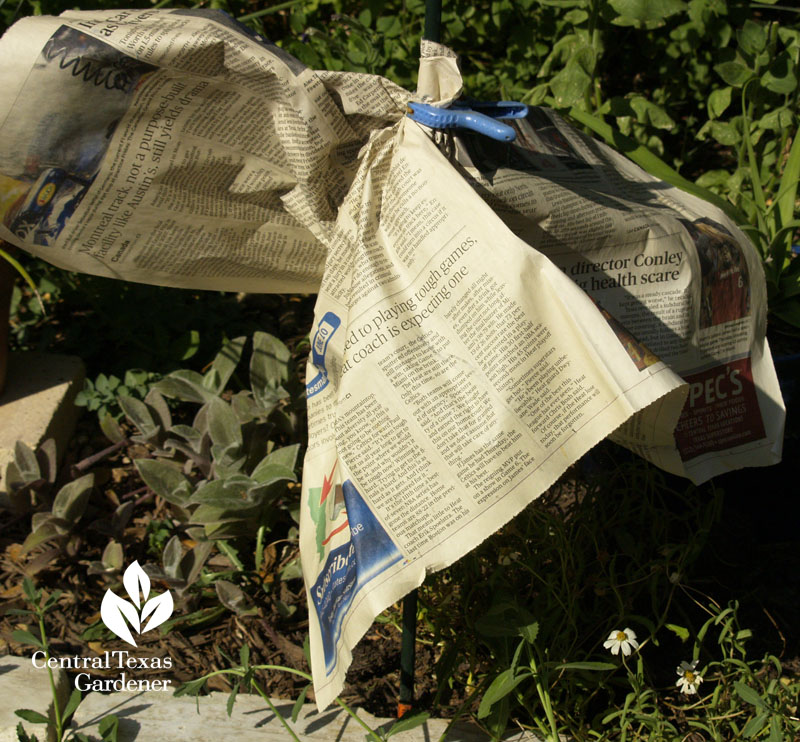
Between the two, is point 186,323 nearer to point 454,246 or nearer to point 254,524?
point 254,524

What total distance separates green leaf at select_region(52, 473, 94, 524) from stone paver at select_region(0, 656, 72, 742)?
262mm

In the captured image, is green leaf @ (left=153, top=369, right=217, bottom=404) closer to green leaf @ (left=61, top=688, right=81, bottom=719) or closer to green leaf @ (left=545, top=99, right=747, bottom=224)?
green leaf @ (left=61, top=688, right=81, bottom=719)

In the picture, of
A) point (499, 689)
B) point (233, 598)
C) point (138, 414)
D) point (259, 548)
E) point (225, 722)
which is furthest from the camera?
point (138, 414)

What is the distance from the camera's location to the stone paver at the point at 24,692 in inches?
45.4

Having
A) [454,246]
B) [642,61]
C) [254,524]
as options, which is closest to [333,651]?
[454,246]

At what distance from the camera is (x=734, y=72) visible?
173 cm

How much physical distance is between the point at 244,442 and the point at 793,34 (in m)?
1.51

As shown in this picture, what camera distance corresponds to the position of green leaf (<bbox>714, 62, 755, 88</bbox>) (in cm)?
171

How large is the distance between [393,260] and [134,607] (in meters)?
0.93

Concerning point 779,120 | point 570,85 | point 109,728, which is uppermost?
point 570,85

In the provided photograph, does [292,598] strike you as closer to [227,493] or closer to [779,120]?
[227,493]

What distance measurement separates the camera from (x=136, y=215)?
→ 92 cm

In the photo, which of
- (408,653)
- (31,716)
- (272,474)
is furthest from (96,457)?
(408,653)

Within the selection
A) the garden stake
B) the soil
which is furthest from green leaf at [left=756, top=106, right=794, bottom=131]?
the garden stake
